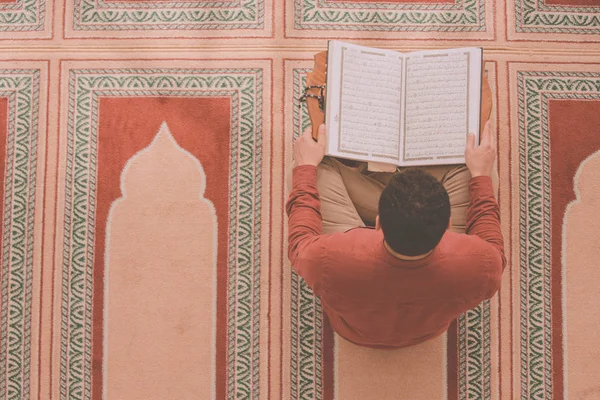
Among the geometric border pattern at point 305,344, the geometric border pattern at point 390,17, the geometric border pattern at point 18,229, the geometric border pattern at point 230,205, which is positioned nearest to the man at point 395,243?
the geometric border pattern at point 305,344

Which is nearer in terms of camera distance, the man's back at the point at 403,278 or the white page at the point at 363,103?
the man's back at the point at 403,278

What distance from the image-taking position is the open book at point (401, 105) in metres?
1.36

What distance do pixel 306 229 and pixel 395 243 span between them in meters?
0.30

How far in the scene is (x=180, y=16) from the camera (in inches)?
65.5

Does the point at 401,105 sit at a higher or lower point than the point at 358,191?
higher

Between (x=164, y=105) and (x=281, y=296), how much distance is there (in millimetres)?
626

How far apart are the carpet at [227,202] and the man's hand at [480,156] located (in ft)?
1.03

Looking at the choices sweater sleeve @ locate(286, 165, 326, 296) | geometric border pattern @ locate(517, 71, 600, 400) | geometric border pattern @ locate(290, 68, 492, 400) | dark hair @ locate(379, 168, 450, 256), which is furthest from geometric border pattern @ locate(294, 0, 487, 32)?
dark hair @ locate(379, 168, 450, 256)

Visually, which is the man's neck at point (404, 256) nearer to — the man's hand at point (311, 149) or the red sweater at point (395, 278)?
the red sweater at point (395, 278)

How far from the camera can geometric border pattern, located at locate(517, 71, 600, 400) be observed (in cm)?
157

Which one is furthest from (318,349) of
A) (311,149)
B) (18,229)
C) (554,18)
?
(554,18)

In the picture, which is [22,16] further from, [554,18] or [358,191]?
[554,18]

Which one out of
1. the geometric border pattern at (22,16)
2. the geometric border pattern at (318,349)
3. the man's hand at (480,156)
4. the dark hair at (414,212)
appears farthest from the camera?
the geometric border pattern at (22,16)

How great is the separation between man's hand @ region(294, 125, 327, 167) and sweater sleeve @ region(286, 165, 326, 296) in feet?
0.07
